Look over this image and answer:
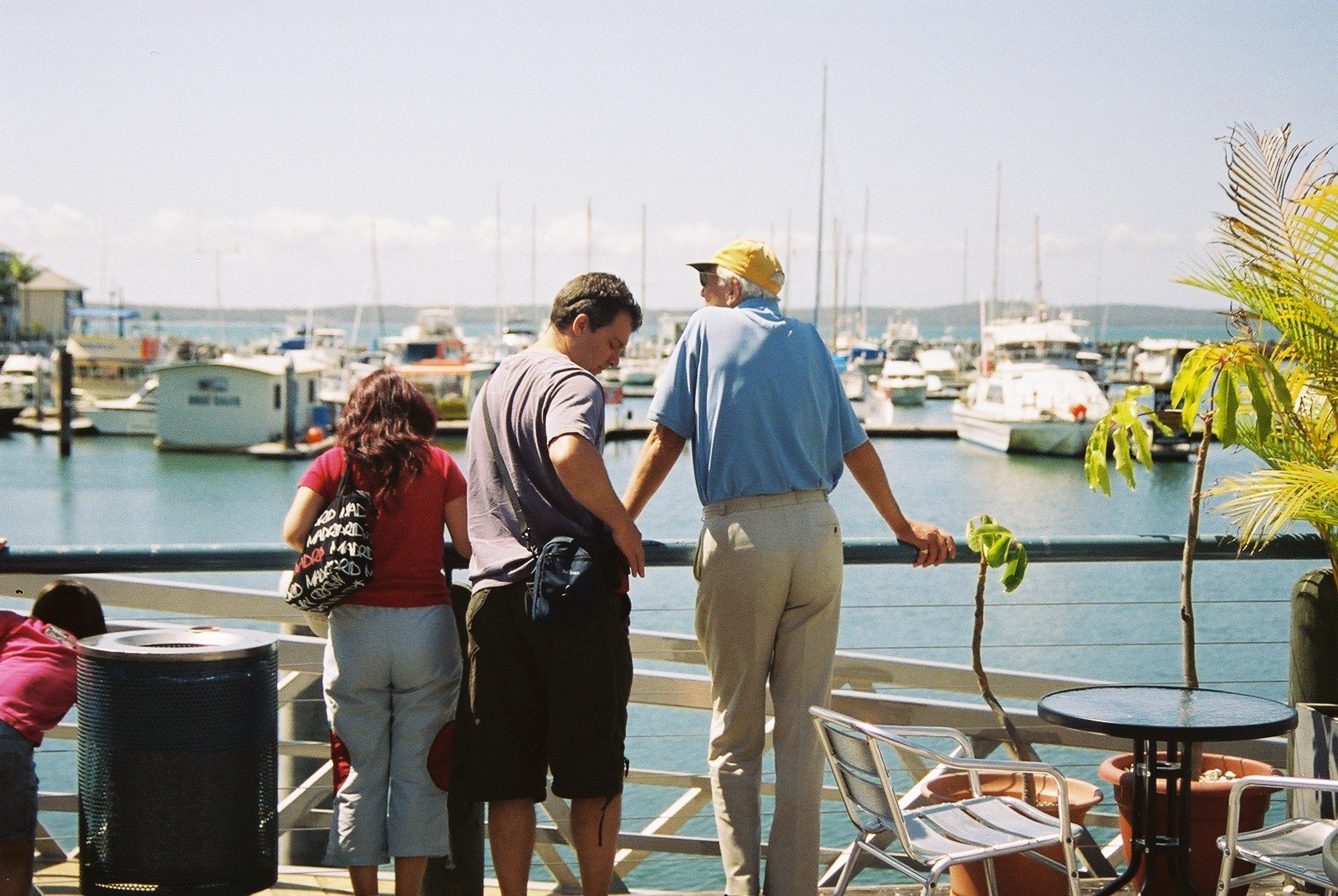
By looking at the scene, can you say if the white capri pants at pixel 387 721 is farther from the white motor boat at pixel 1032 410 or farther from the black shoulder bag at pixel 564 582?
the white motor boat at pixel 1032 410

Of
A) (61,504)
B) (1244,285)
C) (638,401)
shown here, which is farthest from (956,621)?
(638,401)

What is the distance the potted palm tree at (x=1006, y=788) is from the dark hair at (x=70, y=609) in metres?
2.43

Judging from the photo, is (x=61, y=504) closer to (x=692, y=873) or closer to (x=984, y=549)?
(x=692, y=873)

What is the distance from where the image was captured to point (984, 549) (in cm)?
433

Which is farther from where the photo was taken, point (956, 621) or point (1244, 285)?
point (956, 621)

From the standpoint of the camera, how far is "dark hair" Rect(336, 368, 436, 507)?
13.1 feet

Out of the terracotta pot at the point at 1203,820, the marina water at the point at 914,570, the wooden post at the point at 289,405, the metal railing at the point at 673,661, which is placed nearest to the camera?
the terracotta pot at the point at 1203,820

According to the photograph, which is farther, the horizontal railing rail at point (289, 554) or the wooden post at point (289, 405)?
the wooden post at point (289, 405)

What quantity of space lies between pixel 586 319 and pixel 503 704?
3.40ft

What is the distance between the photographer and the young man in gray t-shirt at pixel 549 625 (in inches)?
148

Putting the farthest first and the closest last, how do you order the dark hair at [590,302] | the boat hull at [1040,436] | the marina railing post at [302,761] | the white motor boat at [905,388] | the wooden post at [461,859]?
the white motor boat at [905,388]
the boat hull at [1040,436]
the marina railing post at [302,761]
the wooden post at [461,859]
the dark hair at [590,302]

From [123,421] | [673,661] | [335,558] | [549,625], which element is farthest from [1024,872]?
[123,421]

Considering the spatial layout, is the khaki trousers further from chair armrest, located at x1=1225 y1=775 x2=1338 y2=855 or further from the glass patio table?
chair armrest, located at x1=1225 y1=775 x2=1338 y2=855

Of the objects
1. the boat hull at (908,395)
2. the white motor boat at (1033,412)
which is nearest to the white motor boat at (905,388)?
the boat hull at (908,395)
